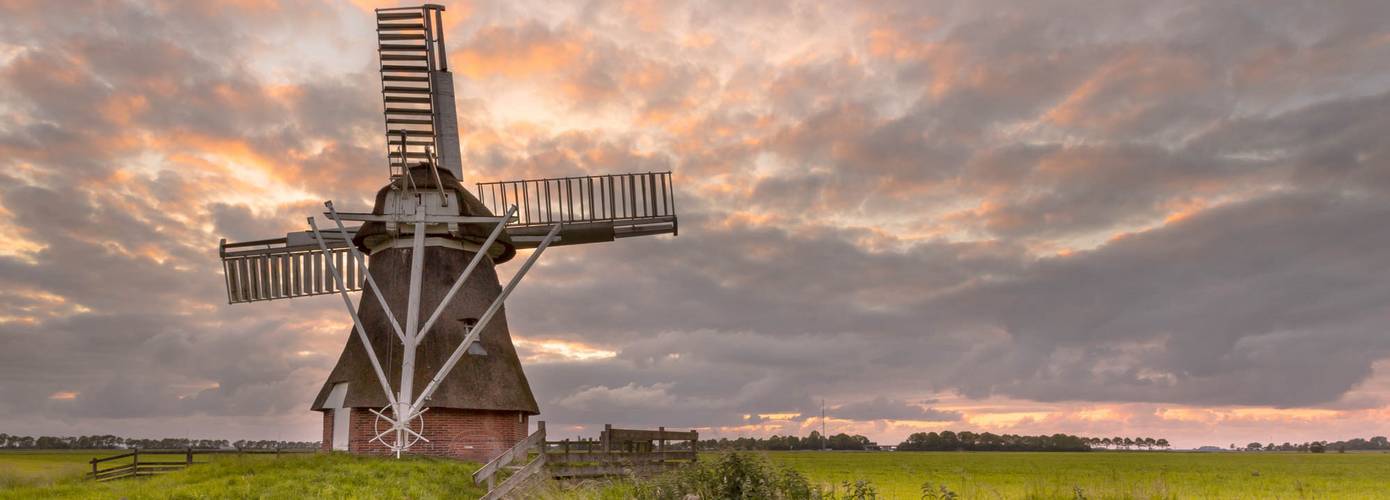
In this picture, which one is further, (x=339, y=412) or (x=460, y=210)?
(x=460, y=210)

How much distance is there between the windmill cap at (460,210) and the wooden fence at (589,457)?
6.53 metres

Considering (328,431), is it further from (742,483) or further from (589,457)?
(742,483)

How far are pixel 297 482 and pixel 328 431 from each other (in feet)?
22.1

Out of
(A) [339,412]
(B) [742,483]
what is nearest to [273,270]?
(A) [339,412]

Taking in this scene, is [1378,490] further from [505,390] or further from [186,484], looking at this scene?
[186,484]

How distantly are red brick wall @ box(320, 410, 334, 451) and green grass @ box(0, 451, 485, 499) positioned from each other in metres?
2.94

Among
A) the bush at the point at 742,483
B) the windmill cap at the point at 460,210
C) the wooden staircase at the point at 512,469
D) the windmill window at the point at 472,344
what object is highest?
the windmill cap at the point at 460,210

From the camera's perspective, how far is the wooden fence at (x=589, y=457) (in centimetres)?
1967

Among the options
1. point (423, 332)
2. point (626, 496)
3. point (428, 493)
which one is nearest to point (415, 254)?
point (423, 332)

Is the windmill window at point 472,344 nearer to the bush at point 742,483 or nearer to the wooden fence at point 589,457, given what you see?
the wooden fence at point 589,457

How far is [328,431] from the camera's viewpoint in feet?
82.4

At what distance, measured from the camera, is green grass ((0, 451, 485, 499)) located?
17.8m

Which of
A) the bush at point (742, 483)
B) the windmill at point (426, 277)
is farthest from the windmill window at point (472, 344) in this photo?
the bush at point (742, 483)

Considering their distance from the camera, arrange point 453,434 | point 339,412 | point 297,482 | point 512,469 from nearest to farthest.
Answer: point 297,482 < point 512,469 < point 453,434 < point 339,412
